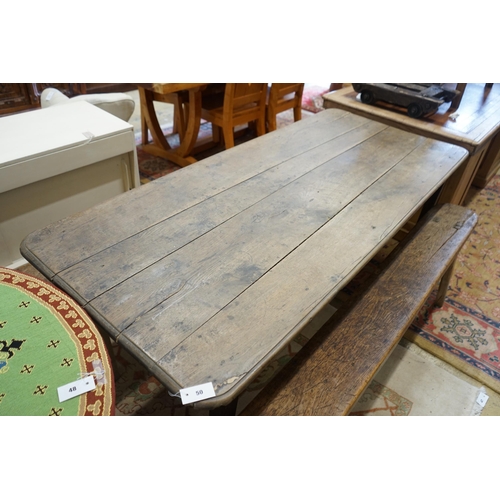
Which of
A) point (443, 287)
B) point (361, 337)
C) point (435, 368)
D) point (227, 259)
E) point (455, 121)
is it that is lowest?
point (435, 368)

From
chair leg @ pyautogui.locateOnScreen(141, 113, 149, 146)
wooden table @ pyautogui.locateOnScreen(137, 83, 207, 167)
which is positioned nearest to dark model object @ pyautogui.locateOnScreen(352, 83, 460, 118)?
wooden table @ pyautogui.locateOnScreen(137, 83, 207, 167)

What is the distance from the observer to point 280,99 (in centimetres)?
333

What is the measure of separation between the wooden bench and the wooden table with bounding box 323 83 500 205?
0.54 m

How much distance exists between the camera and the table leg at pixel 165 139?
2850 mm

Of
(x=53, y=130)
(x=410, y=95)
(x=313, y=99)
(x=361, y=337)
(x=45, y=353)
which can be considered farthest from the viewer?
(x=313, y=99)

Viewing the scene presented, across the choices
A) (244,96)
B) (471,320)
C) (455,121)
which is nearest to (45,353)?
(471,320)

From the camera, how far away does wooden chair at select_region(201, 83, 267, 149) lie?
2.80 m

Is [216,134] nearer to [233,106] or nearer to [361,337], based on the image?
[233,106]

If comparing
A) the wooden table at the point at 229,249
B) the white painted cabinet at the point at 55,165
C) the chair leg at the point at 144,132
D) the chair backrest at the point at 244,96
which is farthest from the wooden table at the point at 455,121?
the chair leg at the point at 144,132

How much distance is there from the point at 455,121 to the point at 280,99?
153cm

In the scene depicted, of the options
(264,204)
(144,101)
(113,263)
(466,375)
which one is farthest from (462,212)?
(144,101)

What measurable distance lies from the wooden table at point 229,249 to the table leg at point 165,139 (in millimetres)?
1240

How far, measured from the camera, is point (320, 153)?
1.78 metres

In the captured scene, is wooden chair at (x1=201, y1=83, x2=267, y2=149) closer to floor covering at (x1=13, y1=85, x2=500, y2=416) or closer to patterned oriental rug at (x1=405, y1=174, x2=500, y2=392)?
floor covering at (x1=13, y1=85, x2=500, y2=416)
